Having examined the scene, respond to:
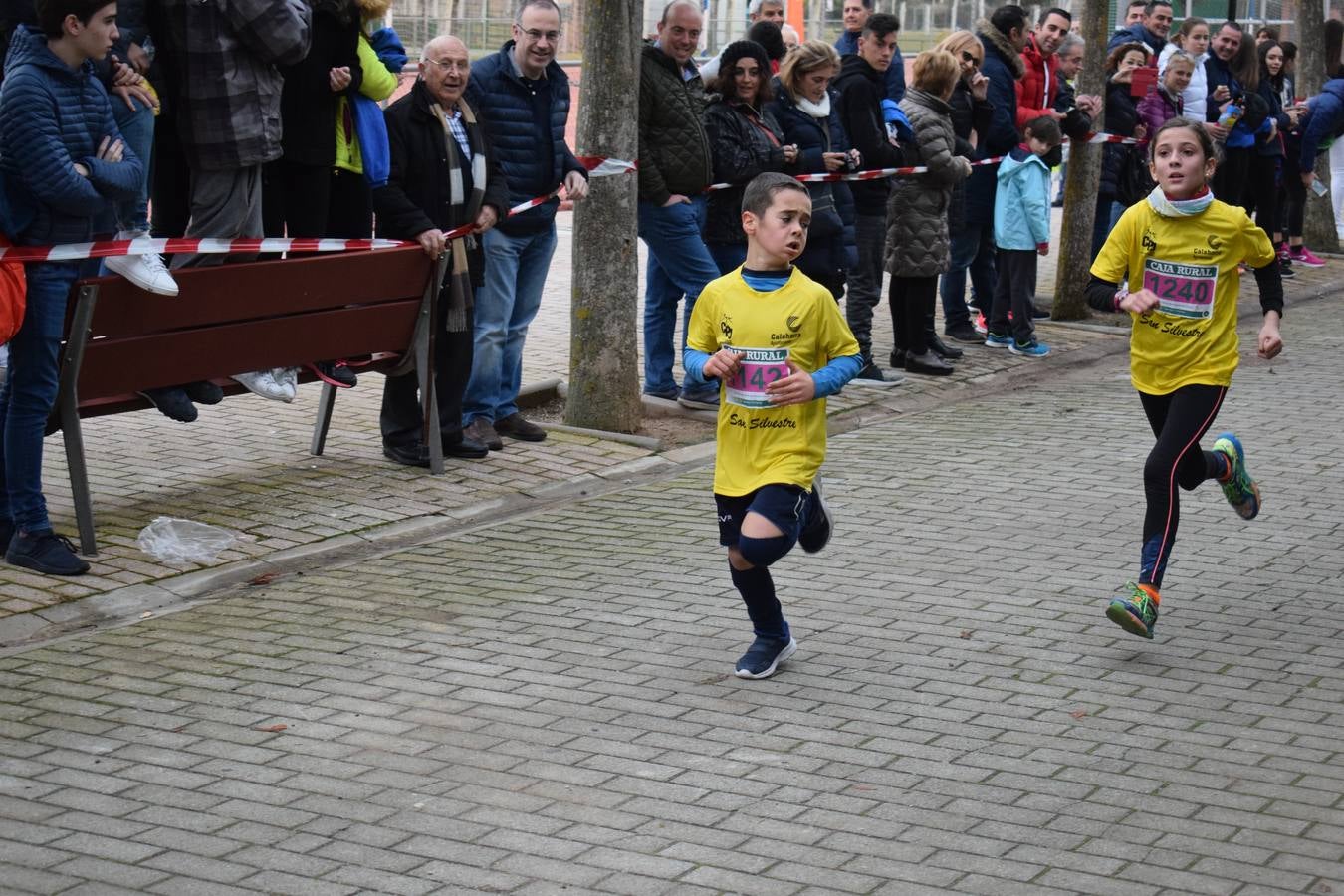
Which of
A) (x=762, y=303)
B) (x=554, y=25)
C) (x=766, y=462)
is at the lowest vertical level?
(x=766, y=462)

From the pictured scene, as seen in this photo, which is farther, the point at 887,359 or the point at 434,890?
the point at 887,359

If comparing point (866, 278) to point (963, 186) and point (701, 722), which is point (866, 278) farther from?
point (701, 722)

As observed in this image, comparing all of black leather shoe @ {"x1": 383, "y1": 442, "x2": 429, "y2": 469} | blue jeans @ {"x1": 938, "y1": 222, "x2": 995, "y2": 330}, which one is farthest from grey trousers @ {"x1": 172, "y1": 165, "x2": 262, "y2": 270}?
blue jeans @ {"x1": 938, "y1": 222, "x2": 995, "y2": 330}

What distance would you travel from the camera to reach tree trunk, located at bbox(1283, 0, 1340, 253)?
20.3 meters

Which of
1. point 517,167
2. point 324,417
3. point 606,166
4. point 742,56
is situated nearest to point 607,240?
point 606,166

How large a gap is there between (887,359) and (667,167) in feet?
9.65

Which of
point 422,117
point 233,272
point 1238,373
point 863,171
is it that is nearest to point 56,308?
point 233,272

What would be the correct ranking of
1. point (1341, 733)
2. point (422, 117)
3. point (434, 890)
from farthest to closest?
point (422, 117) < point (1341, 733) < point (434, 890)

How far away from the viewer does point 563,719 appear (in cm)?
590

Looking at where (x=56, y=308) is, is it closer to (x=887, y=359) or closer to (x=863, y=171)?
(x=863, y=171)

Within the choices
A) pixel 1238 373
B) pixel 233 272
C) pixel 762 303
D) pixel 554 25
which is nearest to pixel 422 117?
pixel 554 25

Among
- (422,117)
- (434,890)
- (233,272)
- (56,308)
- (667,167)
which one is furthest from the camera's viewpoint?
(667,167)

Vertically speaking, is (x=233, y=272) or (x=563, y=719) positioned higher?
(x=233, y=272)

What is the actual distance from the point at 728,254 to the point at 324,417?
2957 mm
